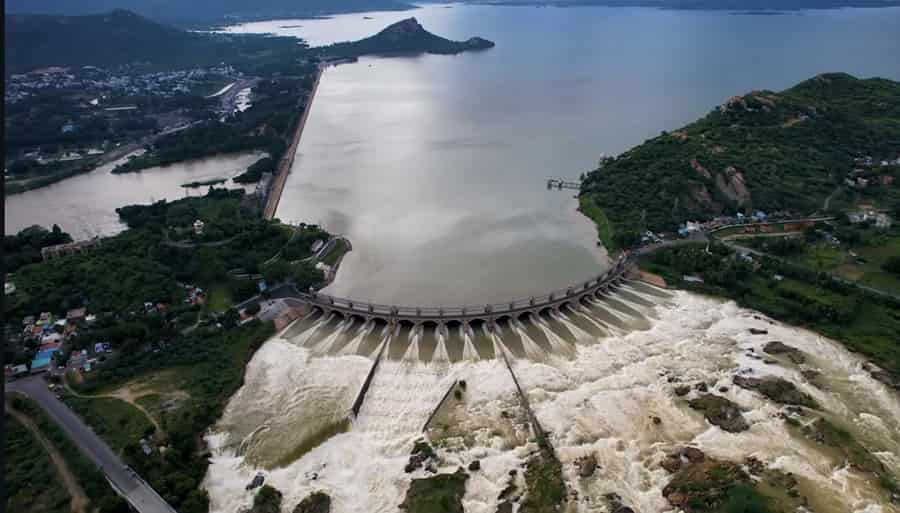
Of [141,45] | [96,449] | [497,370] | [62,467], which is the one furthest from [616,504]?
[141,45]

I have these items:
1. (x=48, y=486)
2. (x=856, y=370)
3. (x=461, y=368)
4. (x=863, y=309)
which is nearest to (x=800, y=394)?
(x=856, y=370)

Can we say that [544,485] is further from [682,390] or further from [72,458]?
[72,458]

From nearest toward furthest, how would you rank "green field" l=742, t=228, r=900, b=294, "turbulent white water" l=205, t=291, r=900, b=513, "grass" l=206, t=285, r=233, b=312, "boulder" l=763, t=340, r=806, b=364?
1. "turbulent white water" l=205, t=291, r=900, b=513
2. "boulder" l=763, t=340, r=806, b=364
3. "grass" l=206, t=285, r=233, b=312
4. "green field" l=742, t=228, r=900, b=294

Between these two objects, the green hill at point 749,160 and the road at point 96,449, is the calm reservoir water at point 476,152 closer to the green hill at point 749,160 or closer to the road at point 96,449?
the green hill at point 749,160

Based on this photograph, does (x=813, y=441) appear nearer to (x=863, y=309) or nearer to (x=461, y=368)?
(x=863, y=309)

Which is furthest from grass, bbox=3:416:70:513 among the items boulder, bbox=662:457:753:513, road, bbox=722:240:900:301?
road, bbox=722:240:900:301

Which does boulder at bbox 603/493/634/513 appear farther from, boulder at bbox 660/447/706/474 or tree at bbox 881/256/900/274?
tree at bbox 881/256/900/274
